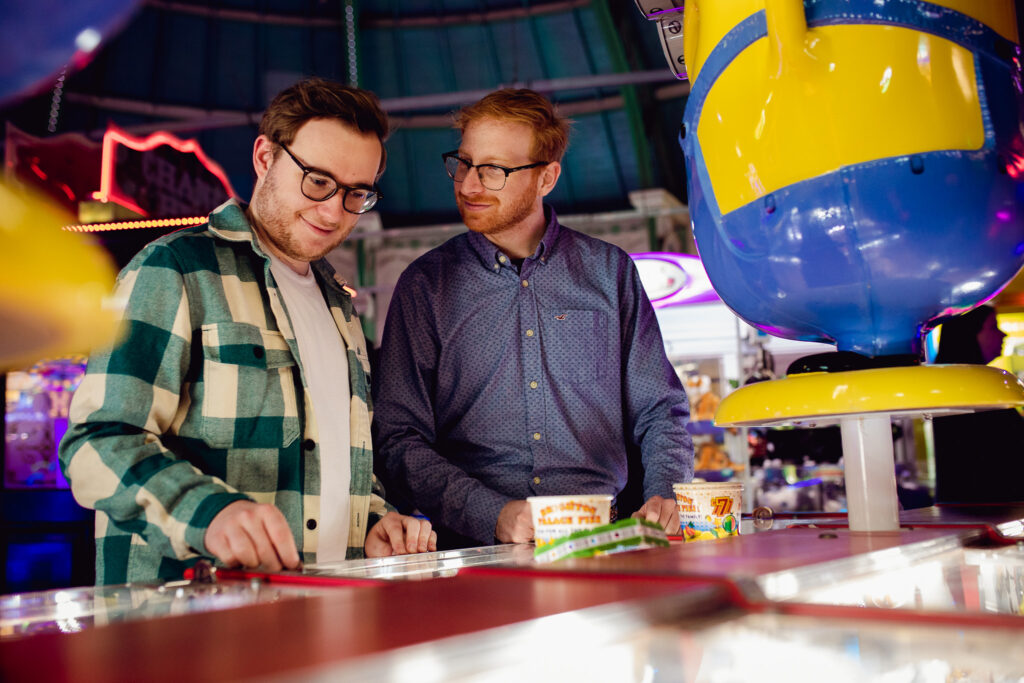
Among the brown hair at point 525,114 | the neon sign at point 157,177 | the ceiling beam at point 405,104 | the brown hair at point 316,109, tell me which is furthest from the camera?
the ceiling beam at point 405,104

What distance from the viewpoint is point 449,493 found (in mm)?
1536

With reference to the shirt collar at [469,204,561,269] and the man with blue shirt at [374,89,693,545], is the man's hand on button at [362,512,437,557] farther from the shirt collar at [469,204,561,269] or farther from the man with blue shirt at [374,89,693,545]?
the shirt collar at [469,204,561,269]

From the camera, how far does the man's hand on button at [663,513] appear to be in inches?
51.6

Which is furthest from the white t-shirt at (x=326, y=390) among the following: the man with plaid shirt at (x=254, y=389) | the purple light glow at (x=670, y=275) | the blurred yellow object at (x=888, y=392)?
the purple light glow at (x=670, y=275)

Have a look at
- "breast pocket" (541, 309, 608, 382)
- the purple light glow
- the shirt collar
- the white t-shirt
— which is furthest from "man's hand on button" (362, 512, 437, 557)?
the purple light glow

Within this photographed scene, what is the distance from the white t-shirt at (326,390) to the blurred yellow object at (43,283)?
120 cm

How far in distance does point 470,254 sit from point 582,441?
50 cm

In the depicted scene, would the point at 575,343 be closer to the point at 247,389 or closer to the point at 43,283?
the point at 247,389

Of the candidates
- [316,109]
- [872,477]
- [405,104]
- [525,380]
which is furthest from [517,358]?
[405,104]

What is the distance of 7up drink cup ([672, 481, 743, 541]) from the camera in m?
1.06

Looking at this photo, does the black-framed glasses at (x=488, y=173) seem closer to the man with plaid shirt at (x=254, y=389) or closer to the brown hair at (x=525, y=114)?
the brown hair at (x=525, y=114)

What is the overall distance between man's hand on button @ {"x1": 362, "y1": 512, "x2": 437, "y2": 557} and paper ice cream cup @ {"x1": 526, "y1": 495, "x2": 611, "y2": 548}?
0.41m

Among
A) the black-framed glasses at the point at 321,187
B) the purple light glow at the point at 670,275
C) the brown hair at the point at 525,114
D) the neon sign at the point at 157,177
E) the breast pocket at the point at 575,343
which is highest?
the neon sign at the point at 157,177

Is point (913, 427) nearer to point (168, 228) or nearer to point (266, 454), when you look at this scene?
point (168, 228)
